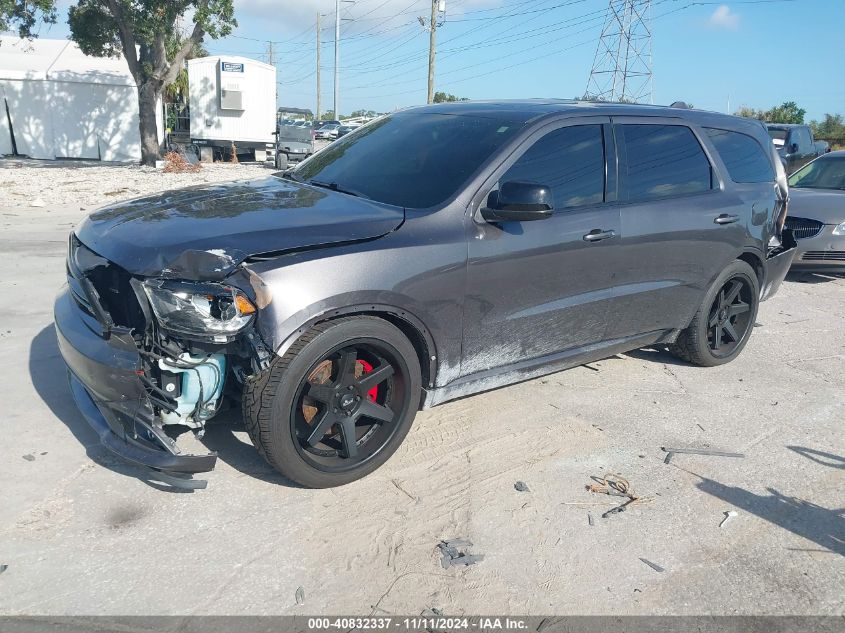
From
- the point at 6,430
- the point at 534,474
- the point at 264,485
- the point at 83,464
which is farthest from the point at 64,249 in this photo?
the point at 534,474

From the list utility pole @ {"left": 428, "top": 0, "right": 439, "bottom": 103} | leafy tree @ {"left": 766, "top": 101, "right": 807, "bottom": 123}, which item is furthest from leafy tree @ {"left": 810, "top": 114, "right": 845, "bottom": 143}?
utility pole @ {"left": 428, "top": 0, "right": 439, "bottom": 103}

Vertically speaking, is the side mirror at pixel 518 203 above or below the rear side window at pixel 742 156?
below

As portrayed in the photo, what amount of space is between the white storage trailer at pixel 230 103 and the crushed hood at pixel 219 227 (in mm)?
24419

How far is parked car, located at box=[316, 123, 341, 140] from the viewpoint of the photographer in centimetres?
3606

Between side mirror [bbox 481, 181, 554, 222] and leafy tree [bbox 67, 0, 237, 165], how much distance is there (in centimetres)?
1968

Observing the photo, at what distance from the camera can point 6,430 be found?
3799 millimetres

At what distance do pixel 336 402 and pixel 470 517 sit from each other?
2.78 feet

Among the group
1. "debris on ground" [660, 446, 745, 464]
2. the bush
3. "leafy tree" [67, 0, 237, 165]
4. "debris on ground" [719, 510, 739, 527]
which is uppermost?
"leafy tree" [67, 0, 237, 165]

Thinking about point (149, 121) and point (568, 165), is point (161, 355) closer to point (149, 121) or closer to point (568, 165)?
point (568, 165)

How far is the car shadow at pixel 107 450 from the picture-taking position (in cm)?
350

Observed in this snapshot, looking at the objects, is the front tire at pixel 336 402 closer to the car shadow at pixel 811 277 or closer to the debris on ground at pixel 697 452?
the debris on ground at pixel 697 452

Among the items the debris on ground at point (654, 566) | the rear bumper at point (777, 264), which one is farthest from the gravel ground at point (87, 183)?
the debris on ground at point (654, 566)

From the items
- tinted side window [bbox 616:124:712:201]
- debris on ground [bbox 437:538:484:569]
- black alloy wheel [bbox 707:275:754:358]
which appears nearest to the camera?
debris on ground [bbox 437:538:484:569]

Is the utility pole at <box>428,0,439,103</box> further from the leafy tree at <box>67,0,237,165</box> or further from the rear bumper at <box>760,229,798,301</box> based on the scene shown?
the rear bumper at <box>760,229,798,301</box>
